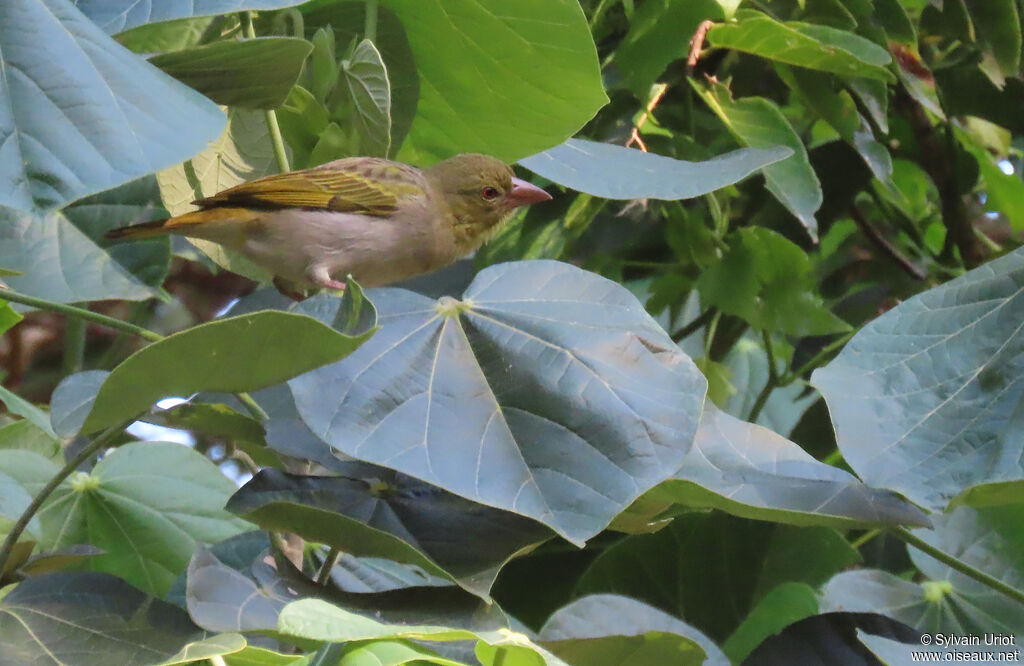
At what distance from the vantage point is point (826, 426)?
226 centimetres

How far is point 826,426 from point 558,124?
1009 millimetres

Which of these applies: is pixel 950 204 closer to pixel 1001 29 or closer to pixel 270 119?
pixel 1001 29

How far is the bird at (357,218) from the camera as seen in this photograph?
1771mm

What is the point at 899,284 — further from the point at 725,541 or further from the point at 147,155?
the point at 147,155

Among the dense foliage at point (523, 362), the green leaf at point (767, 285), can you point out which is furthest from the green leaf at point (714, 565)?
the green leaf at point (767, 285)

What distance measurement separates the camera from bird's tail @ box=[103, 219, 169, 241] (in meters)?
1.69

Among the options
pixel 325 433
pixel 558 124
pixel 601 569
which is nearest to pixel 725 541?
pixel 601 569

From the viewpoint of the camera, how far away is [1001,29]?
6.58 feet

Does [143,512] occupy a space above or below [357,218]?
below

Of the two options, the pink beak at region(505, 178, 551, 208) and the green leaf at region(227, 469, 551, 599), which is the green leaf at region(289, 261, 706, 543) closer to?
the green leaf at region(227, 469, 551, 599)

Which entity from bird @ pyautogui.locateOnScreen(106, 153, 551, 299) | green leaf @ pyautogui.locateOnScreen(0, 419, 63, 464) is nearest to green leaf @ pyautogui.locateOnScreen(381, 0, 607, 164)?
bird @ pyautogui.locateOnScreen(106, 153, 551, 299)

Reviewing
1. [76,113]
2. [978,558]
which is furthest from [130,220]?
[978,558]

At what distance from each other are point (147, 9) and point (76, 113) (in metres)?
0.29

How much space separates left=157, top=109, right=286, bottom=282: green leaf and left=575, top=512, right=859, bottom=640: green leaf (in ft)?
2.84
